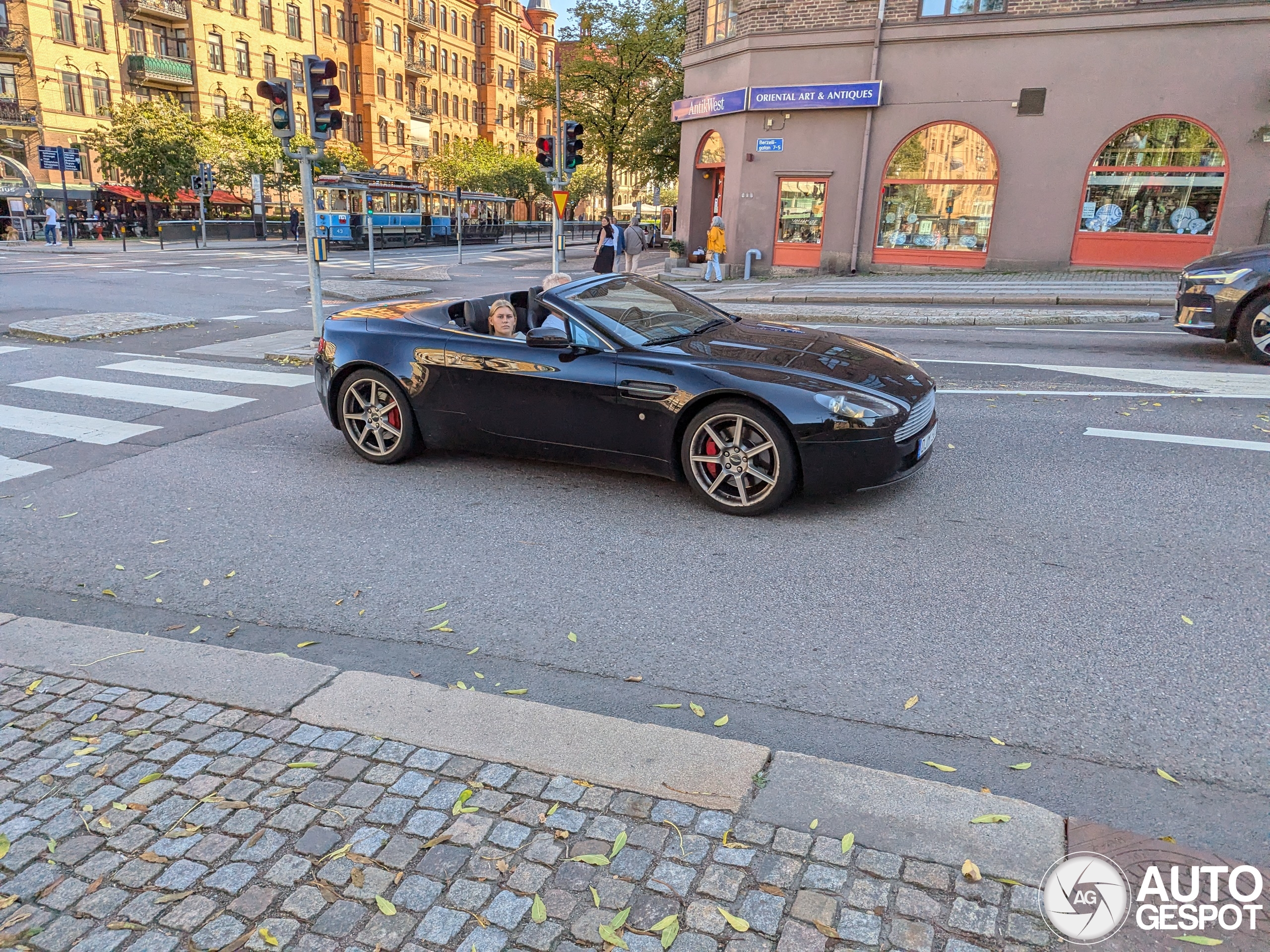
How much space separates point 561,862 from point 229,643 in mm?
2184

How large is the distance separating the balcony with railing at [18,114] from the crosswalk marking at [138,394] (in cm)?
4365

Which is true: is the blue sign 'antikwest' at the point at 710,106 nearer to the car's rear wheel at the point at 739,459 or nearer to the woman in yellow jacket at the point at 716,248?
the woman in yellow jacket at the point at 716,248

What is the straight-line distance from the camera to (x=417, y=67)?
223 ft

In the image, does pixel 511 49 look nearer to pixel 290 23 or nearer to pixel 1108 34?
pixel 290 23

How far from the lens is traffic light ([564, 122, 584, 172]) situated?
62.8 feet

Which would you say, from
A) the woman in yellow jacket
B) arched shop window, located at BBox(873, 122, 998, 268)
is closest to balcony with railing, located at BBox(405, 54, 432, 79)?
the woman in yellow jacket

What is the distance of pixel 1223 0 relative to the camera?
58.8 ft

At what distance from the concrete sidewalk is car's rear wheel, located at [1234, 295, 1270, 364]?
915 centimetres

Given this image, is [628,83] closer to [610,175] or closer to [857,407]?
[610,175]

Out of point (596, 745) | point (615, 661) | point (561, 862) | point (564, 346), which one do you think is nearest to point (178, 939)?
point (561, 862)

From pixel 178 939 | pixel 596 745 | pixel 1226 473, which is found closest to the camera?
pixel 178 939

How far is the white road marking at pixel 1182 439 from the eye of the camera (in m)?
6.61

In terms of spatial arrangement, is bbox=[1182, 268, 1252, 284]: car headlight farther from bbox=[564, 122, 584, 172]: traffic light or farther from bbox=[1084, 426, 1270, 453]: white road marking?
bbox=[564, 122, 584, 172]: traffic light

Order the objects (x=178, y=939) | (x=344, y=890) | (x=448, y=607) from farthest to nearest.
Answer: (x=448, y=607) < (x=344, y=890) < (x=178, y=939)
